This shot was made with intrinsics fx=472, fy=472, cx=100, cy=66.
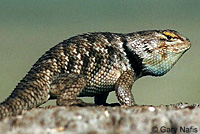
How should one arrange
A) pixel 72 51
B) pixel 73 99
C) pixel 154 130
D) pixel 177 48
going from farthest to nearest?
pixel 177 48, pixel 72 51, pixel 73 99, pixel 154 130

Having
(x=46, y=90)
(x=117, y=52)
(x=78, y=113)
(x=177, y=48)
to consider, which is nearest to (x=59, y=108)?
(x=78, y=113)

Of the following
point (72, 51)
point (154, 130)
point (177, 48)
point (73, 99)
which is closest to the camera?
point (154, 130)

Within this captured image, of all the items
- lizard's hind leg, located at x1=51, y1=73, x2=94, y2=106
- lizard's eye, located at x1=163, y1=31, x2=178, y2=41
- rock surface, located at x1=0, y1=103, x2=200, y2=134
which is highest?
lizard's eye, located at x1=163, y1=31, x2=178, y2=41

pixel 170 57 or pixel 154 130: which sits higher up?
pixel 170 57

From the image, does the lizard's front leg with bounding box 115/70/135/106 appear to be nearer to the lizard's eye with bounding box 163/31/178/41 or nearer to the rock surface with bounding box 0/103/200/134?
the lizard's eye with bounding box 163/31/178/41

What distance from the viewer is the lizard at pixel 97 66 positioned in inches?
288

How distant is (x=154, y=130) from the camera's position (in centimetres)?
550

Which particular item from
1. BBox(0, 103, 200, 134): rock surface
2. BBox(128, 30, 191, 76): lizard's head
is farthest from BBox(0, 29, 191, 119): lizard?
BBox(0, 103, 200, 134): rock surface

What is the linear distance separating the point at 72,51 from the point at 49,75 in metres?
0.68

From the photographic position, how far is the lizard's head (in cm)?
851

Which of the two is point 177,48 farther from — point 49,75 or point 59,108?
point 59,108

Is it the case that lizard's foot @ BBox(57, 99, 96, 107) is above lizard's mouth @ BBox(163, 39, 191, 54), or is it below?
below

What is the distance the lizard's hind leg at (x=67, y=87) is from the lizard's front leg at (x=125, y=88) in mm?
759

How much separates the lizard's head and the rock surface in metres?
Result: 2.84
